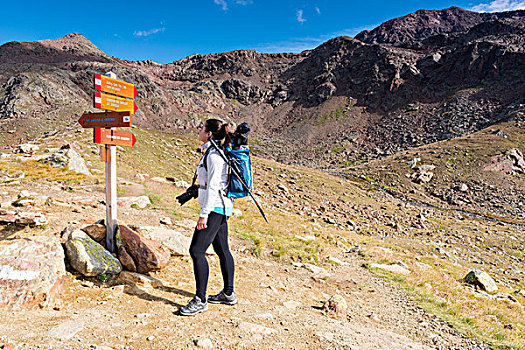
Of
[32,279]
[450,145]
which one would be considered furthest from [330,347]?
[450,145]

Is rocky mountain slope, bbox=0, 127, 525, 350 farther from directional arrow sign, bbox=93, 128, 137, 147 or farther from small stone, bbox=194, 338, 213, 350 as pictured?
directional arrow sign, bbox=93, 128, 137, 147

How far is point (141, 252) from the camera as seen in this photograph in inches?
284

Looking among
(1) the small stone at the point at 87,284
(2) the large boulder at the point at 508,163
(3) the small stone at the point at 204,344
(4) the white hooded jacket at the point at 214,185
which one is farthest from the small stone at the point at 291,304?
(2) the large boulder at the point at 508,163

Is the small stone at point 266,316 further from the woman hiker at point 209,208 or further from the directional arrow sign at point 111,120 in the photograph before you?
the directional arrow sign at point 111,120

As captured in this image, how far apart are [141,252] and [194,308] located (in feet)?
8.82

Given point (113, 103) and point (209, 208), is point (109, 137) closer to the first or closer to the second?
point (113, 103)

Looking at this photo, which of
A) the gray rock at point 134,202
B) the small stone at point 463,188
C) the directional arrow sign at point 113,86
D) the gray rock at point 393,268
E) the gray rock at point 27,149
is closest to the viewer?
the directional arrow sign at point 113,86

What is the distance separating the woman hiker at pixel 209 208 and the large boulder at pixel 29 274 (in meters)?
2.50

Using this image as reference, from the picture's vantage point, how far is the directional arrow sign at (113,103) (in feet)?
22.2

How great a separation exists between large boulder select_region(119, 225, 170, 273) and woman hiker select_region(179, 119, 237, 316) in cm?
227

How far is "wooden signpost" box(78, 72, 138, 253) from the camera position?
674cm

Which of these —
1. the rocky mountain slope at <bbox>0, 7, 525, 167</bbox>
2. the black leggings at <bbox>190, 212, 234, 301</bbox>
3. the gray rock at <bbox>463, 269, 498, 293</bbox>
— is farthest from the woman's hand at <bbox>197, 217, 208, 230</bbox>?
the rocky mountain slope at <bbox>0, 7, 525, 167</bbox>

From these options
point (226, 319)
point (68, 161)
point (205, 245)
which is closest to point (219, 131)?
point (205, 245)

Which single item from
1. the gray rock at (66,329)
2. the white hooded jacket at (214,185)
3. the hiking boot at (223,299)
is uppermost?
the white hooded jacket at (214,185)
